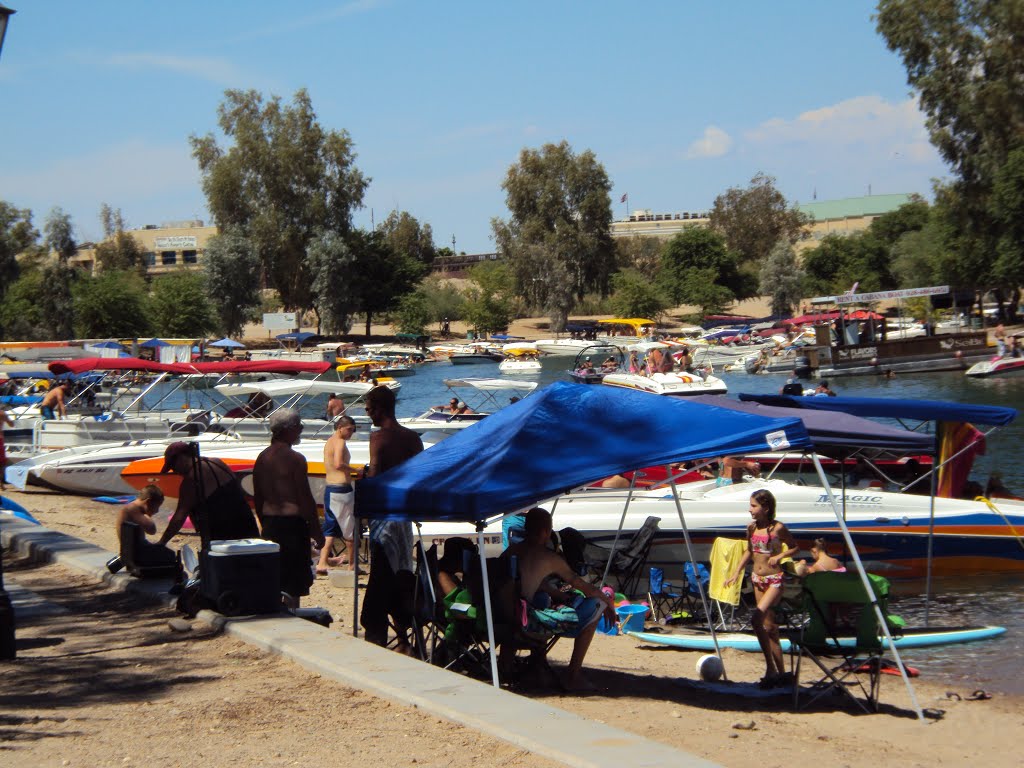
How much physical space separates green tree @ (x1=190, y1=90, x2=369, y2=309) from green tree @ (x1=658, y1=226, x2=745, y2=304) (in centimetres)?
3826

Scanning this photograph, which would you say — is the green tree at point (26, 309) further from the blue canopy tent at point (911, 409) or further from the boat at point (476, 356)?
the blue canopy tent at point (911, 409)

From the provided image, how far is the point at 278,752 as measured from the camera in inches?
226

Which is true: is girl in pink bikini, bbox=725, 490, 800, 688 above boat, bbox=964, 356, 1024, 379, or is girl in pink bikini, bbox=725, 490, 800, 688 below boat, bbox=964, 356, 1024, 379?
above

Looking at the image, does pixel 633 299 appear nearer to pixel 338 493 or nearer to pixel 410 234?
pixel 410 234

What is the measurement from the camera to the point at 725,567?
1034 cm

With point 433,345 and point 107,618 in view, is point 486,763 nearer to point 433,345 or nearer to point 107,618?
point 107,618

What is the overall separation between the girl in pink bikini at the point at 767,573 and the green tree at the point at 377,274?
7873 centimetres

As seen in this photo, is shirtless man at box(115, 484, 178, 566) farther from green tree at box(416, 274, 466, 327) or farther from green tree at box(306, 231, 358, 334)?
green tree at box(416, 274, 466, 327)

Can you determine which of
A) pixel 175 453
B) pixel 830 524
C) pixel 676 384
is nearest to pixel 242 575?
pixel 175 453

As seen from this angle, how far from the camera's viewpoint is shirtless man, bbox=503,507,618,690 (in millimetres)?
8250

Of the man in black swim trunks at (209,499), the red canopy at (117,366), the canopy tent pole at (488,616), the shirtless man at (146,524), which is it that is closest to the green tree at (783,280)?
the red canopy at (117,366)

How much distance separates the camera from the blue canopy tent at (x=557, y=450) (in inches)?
310

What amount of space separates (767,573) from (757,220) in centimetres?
12507

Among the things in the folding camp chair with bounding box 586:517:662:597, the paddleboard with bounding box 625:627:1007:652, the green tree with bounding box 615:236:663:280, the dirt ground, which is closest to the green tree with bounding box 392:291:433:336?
the green tree with bounding box 615:236:663:280
